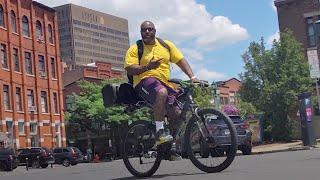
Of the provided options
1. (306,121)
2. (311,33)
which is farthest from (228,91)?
(306,121)

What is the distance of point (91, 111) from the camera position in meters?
62.5

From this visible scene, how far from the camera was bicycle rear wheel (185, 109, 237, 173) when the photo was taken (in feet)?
25.7

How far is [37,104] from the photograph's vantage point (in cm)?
5897

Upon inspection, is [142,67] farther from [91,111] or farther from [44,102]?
[91,111]

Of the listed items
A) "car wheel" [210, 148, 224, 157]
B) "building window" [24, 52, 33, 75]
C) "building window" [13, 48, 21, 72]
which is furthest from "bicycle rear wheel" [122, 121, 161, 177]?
"building window" [24, 52, 33, 75]

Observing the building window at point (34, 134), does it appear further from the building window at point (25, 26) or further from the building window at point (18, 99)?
the building window at point (25, 26)

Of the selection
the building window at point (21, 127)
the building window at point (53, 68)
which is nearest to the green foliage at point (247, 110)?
the building window at point (21, 127)

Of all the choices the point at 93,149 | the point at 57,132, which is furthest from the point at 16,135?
the point at 93,149

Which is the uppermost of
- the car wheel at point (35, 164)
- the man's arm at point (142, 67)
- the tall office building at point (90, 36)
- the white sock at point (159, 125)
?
the tall office building at point (90, 36)

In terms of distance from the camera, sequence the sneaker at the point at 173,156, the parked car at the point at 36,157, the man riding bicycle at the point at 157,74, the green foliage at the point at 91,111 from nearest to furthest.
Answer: the man riding bicycle at the point at 157,74
the sneaker at the point at 173,156
the parked car at the point at 36,157
the green foliage at the point at 91,111

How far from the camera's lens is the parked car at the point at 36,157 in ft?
142

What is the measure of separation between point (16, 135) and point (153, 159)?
4715cm

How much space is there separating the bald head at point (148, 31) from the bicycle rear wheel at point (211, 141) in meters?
1.23

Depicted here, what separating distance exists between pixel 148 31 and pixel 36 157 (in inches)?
1480
